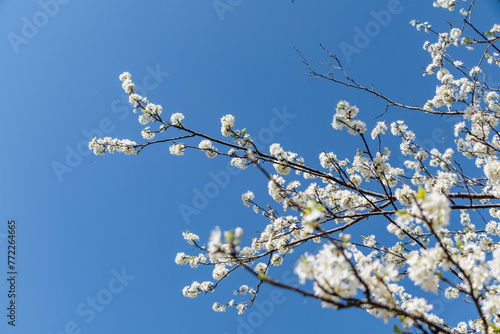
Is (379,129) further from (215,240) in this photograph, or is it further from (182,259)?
(182,259)

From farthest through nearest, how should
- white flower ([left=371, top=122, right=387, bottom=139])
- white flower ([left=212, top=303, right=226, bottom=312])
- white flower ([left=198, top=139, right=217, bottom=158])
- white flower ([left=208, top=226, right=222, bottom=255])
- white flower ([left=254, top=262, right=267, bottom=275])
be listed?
white flower ([left=212, top=303, right=226, bottom=312])
white flower ([left=254, top=262, right=267, bottom=275])
white flower ([left=198, top=139, right=217, bottom=158])
white flower ([left=371, top=122, right=387, bottom=139])
white flower ([left=208, top=226, right=222, bottom=255])

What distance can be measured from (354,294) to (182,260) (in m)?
4.66

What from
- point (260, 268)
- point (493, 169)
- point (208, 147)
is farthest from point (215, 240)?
point (260, 268)

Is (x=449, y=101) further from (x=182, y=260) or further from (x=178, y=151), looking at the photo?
(x=182, y=260)

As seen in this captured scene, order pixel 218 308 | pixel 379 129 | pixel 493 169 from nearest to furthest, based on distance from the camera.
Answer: pixel 493 169
pixel 379 129
pixel 218 308

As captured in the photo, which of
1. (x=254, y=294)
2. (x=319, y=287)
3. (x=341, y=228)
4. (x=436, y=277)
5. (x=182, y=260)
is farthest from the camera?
(x=182, y=260)

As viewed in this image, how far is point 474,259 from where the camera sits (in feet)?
6.61

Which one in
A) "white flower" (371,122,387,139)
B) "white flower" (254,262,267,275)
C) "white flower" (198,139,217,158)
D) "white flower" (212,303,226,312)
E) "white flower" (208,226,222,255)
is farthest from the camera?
"white flower" (212,303,226,312)

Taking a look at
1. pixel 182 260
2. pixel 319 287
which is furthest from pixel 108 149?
pixel 319 287

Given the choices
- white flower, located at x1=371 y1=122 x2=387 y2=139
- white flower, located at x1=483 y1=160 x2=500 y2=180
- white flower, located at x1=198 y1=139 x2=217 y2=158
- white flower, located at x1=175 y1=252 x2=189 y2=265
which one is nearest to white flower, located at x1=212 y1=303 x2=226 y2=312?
white flower, located at x1=175 y1=252 x2=189 y2=265

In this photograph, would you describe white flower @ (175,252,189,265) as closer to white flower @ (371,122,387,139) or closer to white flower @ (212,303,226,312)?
white flower @ (212,303,226,312)

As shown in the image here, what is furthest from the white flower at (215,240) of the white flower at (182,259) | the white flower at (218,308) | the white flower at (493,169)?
the white flower at (218,308)

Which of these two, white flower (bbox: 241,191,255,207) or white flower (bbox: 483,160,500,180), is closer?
white flower (bbox: 483,160,500,180)

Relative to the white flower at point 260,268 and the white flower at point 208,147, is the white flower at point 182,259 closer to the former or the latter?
the white flower at point 260,268
